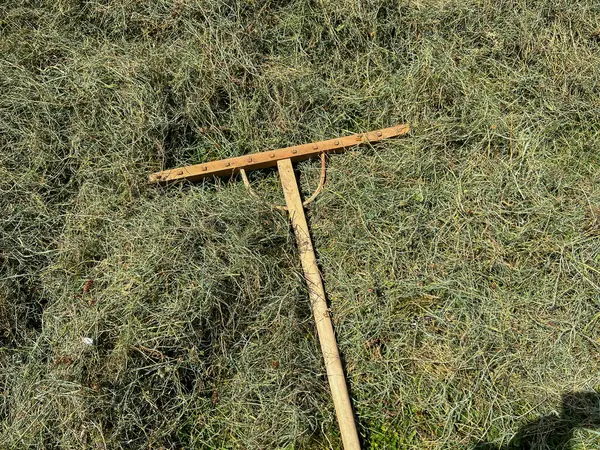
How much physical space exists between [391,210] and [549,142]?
1.22m

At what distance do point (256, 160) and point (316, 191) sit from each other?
448 mm

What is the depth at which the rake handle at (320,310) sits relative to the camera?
10.1 feet

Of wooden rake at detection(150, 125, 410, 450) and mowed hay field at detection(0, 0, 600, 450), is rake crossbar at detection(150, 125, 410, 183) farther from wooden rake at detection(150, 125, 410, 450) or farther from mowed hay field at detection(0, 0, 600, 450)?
mowed hay field at detection(0, 0, 600, 450)

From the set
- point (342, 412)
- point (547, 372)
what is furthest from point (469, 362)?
point (342, 412)

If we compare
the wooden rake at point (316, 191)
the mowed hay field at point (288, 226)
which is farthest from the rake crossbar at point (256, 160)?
the mowed hay field at point (288, 226)

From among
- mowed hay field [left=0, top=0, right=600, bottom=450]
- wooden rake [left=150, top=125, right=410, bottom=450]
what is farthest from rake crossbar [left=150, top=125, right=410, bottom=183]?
mowed hay field [left=0, top=0, right=600, bottom=450]

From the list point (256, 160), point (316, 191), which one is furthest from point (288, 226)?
point (256, 160)

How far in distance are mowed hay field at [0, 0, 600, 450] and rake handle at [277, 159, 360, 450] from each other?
0.33ft

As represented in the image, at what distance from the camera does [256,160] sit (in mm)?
3559

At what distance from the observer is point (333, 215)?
12.0 feet

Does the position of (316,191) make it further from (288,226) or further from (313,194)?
(288,226)

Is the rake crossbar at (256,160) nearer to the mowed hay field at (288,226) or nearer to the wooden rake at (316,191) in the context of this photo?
the wooden rake at (316,191)

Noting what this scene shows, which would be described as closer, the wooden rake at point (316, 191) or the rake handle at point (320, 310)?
the rake handle at point (320, 310)

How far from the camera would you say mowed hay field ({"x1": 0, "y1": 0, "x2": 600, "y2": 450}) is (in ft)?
10.6
